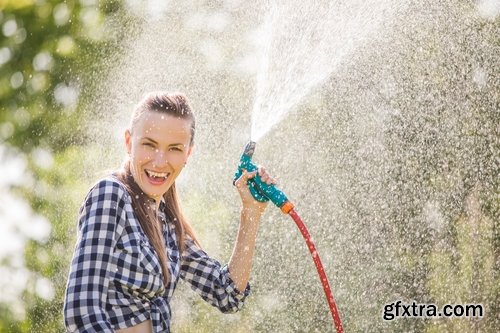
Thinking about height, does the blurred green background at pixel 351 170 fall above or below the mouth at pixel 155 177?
above

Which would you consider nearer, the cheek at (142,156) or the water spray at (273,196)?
the cheek at (142,156)

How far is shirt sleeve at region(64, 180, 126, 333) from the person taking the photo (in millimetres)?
2066

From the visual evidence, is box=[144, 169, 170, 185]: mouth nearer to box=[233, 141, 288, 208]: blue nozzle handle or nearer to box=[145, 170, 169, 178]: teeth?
box=[145, 170, 169, 178]: teeth

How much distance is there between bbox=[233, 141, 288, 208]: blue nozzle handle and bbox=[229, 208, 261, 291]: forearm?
0.14m

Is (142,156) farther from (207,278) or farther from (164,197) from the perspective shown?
(207,278)

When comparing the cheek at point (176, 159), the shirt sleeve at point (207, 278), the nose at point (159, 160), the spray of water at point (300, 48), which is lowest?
the shirt sleeve at point (207, 278)

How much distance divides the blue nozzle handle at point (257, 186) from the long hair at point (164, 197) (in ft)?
0.68

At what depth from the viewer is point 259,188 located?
105 inches

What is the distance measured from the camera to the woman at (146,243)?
83.3 inches

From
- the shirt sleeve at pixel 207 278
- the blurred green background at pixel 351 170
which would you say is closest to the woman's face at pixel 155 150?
the shirt sleeve at pixel 207 278

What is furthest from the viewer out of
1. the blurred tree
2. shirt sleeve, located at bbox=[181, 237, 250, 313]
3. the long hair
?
the blurred tree

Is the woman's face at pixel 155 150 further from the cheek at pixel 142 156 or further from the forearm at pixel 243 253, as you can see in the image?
the forearm at pixel 243 253

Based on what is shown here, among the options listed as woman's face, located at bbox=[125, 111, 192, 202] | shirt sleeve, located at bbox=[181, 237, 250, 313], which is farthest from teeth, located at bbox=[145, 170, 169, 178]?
shirt sleeve, located at bbox=[181, 237, 250, 313]

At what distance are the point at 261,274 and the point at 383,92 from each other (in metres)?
2.44
